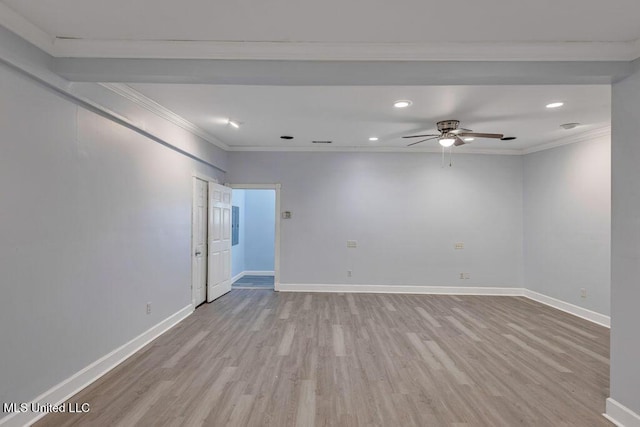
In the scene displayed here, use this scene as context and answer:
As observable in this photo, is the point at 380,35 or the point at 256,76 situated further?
the point at 256,76

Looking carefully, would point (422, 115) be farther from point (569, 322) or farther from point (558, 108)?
point (569, 322)

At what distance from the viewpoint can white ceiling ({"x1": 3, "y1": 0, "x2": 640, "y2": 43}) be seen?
6.16ft

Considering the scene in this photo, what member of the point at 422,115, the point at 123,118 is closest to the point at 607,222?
the point at 422,115

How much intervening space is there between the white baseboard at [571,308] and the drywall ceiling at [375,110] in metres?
2.64

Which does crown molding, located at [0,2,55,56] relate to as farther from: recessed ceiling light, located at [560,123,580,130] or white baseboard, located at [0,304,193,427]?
recessed ceiling light, located at [560,123,580,130]

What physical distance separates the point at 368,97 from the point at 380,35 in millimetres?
1206

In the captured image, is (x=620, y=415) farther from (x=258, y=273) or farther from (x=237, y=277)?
(x=258, y=273)

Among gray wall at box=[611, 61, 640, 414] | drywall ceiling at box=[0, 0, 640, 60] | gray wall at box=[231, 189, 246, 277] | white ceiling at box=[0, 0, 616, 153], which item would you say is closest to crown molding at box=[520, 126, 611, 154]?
white ceiling at box=[0, 0, 616, 153]

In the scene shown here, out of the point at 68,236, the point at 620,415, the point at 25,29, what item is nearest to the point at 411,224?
the point at 620,415

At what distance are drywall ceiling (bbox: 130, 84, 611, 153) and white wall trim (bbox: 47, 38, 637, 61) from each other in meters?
0.77

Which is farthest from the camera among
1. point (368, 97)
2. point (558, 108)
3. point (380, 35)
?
point (558, 108)

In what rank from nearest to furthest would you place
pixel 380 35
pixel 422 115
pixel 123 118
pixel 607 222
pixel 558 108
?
pixel 380 35 → pixel 123 118 → pixel 558 108 → pixel 422 115 → pixel 607 222

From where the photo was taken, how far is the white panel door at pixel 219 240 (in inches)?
207

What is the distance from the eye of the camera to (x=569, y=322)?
4.48 meters
